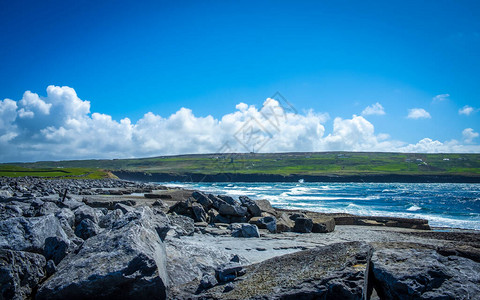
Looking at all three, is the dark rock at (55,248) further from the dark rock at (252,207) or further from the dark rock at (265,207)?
the dark rock at (265,207)

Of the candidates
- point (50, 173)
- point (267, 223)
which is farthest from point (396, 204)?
point (50, 173)

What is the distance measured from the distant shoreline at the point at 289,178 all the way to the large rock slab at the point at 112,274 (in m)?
118

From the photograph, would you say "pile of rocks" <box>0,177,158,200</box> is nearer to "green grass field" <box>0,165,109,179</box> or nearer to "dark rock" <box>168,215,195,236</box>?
"dark rock" <box>168,215,195,236</box>

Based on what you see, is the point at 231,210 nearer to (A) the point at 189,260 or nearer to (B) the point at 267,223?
(B) the point at 267,223

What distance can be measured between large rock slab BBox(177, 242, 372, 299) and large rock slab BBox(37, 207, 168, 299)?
61 cm

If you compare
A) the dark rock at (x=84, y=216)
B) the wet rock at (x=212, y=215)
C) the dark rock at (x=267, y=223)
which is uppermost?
the dark rock at (x=84, y=216)

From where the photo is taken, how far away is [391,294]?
14.8ft

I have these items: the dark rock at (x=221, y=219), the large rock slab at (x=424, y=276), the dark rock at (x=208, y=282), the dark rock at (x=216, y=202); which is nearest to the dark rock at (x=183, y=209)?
the dark rock at (x=221, y=219)

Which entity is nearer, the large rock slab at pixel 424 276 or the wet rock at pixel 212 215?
the large rock slab at pixel 424 276

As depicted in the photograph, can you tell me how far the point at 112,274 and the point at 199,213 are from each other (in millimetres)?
9411

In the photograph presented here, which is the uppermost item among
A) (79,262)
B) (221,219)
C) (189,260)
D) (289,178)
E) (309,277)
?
(79,262)

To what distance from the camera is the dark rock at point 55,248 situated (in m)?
5.56

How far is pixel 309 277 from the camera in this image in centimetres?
461

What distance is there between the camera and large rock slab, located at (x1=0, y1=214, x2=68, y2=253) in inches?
212
